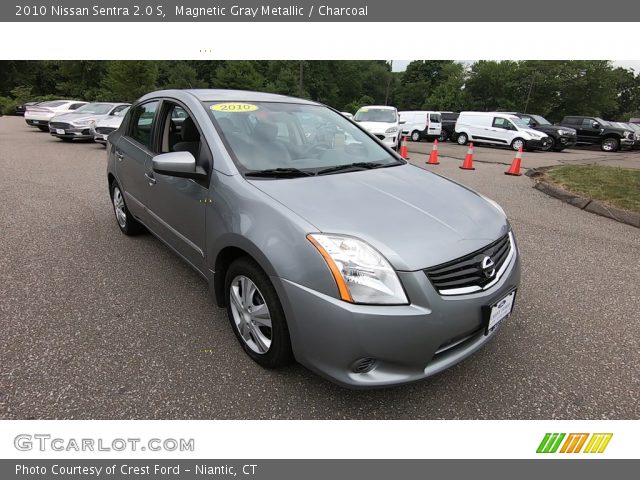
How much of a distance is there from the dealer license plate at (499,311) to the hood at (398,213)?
34 cm

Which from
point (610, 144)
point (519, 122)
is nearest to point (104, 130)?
point (519, 122)

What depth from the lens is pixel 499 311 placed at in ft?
6.90

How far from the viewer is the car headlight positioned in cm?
178

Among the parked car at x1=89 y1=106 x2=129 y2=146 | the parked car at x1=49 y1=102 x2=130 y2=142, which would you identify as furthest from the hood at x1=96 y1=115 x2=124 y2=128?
the parked car at x1=49 y1=102 x2=130 y2=142

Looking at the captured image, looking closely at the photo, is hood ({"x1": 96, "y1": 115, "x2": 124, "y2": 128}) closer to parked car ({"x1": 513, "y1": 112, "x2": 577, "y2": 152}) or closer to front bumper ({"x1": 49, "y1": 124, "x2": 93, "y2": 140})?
front bumper ({"x1": 49, "y1": 124, "x2": 93, "y2": 140})

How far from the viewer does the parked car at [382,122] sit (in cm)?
1341

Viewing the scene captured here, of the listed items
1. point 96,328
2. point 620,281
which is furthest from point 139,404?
point 620,281

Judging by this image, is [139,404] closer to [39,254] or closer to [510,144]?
[39,254]

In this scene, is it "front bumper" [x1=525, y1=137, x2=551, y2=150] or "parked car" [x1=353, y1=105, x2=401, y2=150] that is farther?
"front bumper" [x1=525, y1=137, x2=551, y2=150]

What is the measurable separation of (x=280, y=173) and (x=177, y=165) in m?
0.66

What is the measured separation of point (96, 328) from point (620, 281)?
15.4ft

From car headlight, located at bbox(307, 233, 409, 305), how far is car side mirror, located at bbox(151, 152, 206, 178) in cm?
111

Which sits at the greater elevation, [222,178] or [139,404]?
[222,178]

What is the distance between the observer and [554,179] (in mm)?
8258
